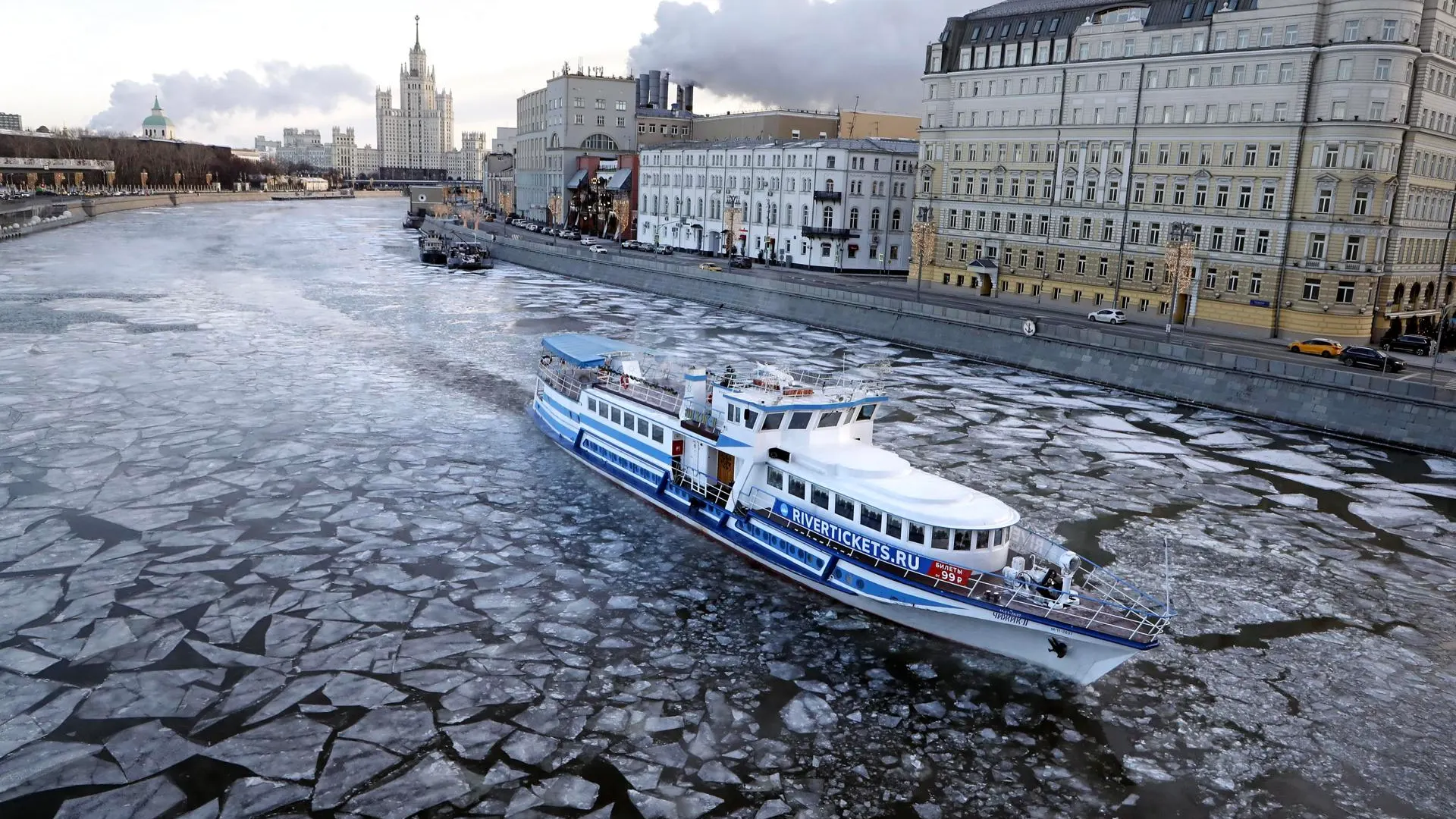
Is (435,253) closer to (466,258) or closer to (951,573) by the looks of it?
(466,258)

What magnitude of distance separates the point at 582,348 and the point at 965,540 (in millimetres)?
19345

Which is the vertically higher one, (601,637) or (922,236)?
(922,236)

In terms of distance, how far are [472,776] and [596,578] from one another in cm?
772

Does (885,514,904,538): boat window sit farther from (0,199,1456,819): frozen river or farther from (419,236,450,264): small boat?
(419,236,450,264): small boat

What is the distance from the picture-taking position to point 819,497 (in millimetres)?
22844

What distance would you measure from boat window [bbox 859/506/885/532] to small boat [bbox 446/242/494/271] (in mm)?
76507

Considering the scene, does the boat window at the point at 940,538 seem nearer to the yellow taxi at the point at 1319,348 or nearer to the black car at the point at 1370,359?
the black car at the point at 1370,359

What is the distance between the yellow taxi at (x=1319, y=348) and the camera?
4666cm

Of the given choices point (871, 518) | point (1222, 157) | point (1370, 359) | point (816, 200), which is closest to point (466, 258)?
point (816, 200)

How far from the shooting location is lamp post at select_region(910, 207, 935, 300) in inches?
2734

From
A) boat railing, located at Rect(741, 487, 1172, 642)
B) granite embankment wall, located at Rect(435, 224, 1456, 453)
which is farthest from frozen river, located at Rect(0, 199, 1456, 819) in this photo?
granite embankment wall, located at Rect(435, 224, 1456, 453)

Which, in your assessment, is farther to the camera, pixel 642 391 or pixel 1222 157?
pixel 1222 157

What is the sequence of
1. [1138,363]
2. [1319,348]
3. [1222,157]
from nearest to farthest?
1. [1138,363]
2. [1319,348]
3. [1222,157]

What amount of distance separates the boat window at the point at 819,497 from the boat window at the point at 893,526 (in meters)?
1.88
